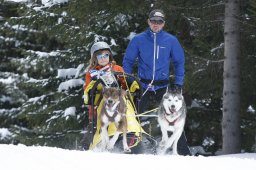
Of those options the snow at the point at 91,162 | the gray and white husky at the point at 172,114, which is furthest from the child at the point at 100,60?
the snow at the point at 91,162

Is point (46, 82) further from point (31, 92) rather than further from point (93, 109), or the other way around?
point (93, 109)

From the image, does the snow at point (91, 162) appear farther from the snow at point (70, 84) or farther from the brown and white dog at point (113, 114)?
the snow at point (70, 84)

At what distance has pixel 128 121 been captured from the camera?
7898mm

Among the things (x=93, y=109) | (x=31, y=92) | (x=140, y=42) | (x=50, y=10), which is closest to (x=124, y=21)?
(x=50, y=10)

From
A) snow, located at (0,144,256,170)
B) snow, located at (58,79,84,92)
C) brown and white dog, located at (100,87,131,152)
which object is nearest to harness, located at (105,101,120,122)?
brown and white dog, located at (100,87,131,152)

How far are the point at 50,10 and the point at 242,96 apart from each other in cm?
604

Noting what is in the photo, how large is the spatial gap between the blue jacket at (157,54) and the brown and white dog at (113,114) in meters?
1.15

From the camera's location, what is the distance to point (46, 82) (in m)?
17.4

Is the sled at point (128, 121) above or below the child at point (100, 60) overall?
below

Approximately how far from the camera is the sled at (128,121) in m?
7.93

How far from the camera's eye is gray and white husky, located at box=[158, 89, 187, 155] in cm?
753

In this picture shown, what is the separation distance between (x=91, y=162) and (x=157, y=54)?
3224mm

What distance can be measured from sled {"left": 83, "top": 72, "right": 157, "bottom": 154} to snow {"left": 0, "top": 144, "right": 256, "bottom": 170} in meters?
1.46

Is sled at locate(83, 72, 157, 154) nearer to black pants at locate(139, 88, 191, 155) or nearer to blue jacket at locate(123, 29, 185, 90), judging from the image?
black pants at locate(139, 88, 191, 155)
